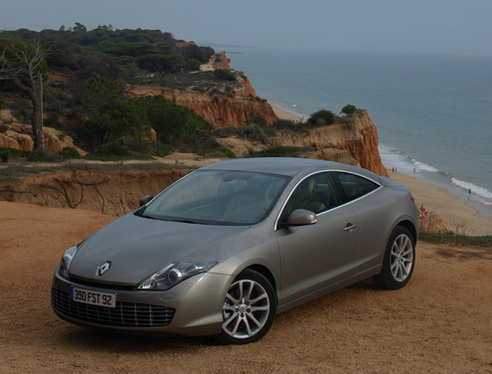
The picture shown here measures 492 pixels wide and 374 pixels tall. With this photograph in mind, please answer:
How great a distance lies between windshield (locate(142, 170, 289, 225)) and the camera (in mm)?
6012

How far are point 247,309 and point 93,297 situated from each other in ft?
4.13

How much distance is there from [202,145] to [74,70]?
26253mm

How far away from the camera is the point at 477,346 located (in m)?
5.55

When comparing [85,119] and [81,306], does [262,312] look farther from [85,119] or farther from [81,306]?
[85,119]

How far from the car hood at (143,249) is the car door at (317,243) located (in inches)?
22.4

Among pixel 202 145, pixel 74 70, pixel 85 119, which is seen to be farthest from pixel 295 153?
pixel 74 70

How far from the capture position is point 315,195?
257 inches

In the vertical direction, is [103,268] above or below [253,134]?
above

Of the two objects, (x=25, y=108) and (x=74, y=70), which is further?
(x=74, y=70)

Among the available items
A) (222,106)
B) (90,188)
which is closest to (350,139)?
(222,106)

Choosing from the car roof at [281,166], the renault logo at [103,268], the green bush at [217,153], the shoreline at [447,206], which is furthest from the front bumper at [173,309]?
the shoreline at [447,206]

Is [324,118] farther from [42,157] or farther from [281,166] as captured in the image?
[281,166]

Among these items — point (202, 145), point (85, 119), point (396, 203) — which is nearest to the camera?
point (396, 203)

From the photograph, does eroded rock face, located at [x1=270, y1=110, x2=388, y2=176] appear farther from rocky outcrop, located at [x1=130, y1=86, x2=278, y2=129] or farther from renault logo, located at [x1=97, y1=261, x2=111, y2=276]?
renault logo, located at [x1=97, y1=261, x2=111, y2=276]
